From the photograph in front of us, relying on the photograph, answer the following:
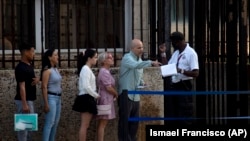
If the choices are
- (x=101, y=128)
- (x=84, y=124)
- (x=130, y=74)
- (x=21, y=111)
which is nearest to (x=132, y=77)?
(x=130, y=74)

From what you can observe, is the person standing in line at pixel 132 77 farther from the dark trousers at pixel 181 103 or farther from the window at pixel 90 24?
the window at pixel 90 24

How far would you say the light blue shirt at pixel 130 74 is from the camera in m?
8.99

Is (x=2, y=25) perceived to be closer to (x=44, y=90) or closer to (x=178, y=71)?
(x=44, y=90)

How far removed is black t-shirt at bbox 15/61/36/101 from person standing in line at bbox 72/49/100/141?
0.68 meters

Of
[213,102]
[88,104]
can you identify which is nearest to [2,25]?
[88,104]

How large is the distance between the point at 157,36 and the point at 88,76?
1786 mm

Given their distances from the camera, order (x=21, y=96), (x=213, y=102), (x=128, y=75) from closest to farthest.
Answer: (x=21, y=96) < (x=128, y=75) < (x=213, y=102)

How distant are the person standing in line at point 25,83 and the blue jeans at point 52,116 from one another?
0.26 m

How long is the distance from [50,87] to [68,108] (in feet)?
2.61

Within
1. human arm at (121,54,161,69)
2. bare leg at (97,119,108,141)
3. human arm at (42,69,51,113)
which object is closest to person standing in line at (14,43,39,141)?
human arm at (42,69,51,113)

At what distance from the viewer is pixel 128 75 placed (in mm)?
9141

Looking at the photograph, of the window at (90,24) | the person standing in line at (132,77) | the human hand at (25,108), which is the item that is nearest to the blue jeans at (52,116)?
the human hand at (25,108)

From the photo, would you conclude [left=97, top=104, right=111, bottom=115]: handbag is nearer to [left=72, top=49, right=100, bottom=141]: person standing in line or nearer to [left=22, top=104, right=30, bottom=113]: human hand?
[left=72, top=49, right=100, bottom=141]: person standing in line

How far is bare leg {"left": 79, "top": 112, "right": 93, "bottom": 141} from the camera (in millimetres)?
9003
